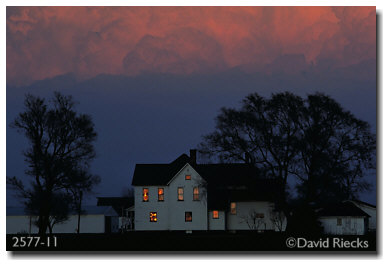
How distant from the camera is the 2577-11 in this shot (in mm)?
28141

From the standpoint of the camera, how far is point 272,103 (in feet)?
173

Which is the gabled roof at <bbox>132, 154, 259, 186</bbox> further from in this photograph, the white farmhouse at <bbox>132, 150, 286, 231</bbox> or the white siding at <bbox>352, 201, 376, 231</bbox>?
the white siding at <bbox>352, 201, 376, 231</bbox>

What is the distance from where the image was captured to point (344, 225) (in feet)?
191

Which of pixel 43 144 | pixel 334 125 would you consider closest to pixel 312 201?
pixel 334 125

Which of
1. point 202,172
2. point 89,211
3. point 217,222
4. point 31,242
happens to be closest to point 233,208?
point 217,222

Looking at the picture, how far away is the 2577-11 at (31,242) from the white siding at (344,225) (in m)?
34.8

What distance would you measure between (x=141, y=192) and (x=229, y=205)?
10.1m

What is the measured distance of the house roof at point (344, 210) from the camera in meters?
57.8

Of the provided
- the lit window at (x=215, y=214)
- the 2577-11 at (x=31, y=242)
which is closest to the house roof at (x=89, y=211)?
the lit window at (x=215, y=214)

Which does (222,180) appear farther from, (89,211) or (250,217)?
(89,211)

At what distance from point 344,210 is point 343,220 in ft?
3.61

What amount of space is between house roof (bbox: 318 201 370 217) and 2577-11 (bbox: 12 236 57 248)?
3408cm

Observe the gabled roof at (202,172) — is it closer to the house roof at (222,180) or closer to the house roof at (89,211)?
the house roof at (222,180)
